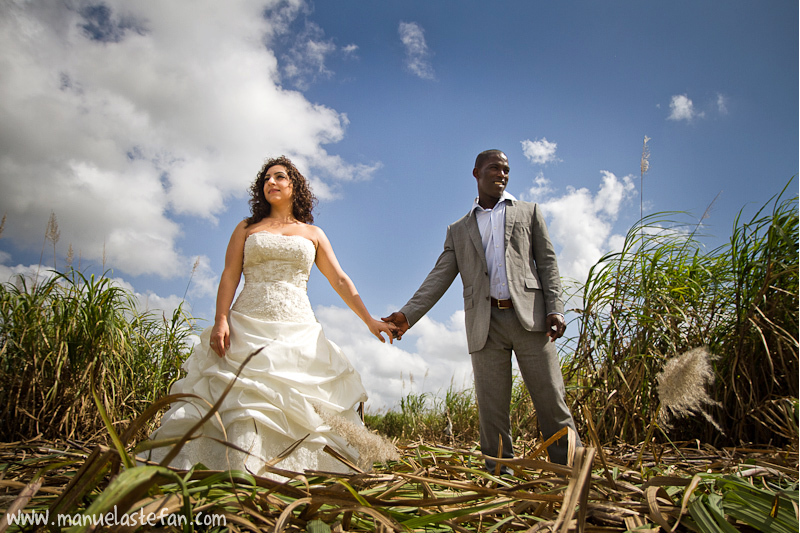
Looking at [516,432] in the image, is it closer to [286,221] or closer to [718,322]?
[718,322]

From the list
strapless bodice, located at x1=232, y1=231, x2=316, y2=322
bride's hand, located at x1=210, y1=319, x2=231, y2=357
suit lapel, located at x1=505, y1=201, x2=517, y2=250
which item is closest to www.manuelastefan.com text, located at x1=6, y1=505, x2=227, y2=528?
bride's hand, located at x1=210, y1=319, x2=231, y2=357

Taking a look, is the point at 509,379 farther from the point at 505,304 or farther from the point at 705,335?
the point at 705,335

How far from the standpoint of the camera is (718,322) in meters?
3.59

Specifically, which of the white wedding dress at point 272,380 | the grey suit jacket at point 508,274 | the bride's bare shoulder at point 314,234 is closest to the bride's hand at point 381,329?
the grey suit jacket at point 508,274

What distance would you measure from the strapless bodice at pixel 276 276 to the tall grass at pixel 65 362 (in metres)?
1.80

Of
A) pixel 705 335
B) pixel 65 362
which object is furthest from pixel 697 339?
pixel 65 362

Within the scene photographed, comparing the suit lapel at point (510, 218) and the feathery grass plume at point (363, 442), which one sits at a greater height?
the suit lapel at point (510, 218)

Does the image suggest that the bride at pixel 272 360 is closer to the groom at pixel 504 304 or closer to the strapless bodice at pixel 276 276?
the strapless bodice at pixel 276 276

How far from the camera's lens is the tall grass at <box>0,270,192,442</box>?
3.68 metres

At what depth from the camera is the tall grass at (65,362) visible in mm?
3684

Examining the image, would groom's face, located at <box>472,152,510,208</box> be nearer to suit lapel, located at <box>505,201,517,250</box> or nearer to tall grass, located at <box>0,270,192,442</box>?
suit lapel, located at <box>505,201,517,250</box>

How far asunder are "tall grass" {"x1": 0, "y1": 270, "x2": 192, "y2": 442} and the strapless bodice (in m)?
1.80

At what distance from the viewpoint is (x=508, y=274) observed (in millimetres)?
2742

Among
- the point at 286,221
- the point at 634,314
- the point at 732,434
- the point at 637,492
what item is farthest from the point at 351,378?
the point at 732,434
